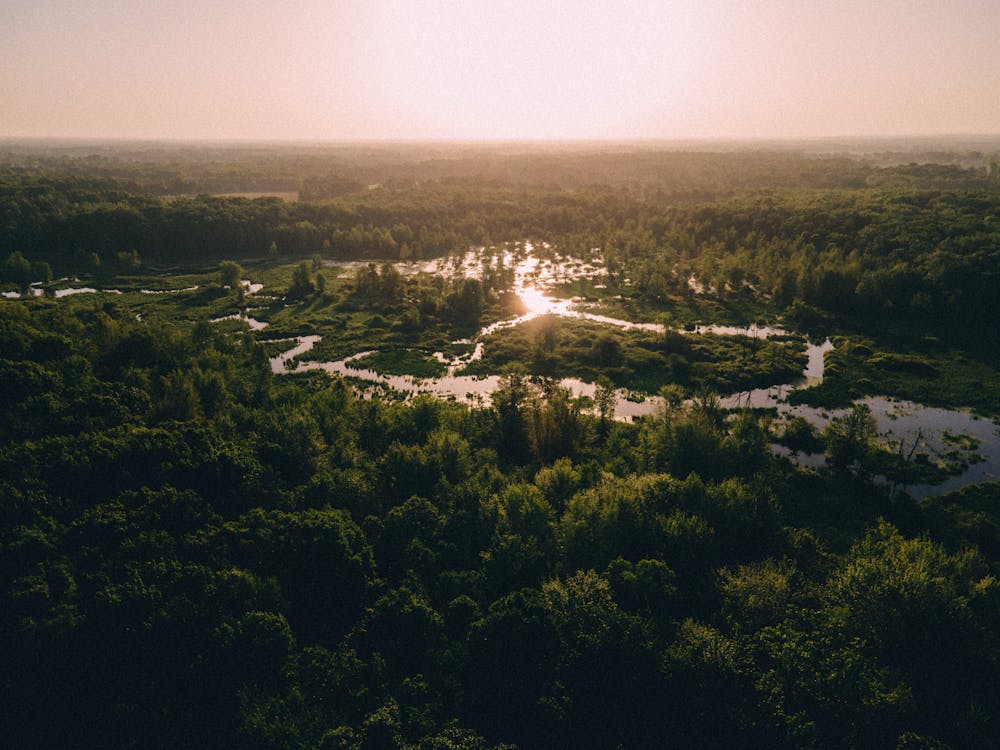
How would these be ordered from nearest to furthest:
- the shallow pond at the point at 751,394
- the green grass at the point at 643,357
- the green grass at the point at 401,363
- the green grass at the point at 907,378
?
the shallow pond at the point at 751,394
the green grass at the point at 907,378
the green grass at the point at 643,357
the green grass at the point at 401,363

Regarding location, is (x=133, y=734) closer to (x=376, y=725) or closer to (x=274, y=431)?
(x=376, y=725)

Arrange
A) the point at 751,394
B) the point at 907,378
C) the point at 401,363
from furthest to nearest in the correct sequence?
the point at 401,363, the point at 907,378, the point at 751,394

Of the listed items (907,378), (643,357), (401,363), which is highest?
(643,357)

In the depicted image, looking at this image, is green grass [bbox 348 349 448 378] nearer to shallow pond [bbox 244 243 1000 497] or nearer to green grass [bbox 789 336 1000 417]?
shallow pond [bbox 244 243 1000 497]

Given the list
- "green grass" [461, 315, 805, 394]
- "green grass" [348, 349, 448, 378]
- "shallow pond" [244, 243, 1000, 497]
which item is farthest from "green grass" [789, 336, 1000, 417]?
"green grass" [348, 349, 448, 378]

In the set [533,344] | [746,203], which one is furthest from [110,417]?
[746,203]

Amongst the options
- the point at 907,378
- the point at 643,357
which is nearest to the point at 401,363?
the point at 643,357

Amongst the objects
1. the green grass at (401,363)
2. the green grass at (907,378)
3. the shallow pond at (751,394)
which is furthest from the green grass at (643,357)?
the green grass at (907,378)

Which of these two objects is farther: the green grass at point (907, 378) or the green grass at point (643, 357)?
the green grass at point (643, 357)

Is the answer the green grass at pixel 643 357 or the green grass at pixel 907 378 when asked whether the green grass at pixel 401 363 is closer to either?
the green grass at pixel 643 357

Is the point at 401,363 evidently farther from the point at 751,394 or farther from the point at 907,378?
the point at 907,378

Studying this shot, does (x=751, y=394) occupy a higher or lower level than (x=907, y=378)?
lower
